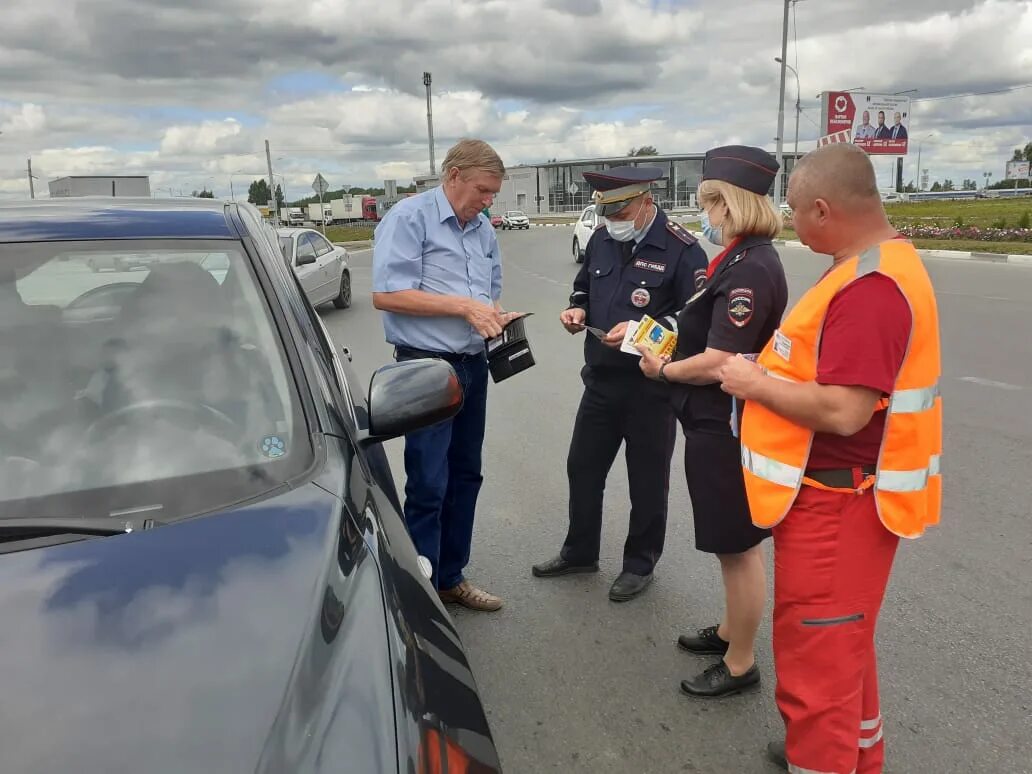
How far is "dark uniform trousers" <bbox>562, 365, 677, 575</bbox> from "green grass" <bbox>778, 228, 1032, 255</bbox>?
18.0 m

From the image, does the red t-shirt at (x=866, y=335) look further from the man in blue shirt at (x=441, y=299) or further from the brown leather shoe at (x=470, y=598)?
the brown leather shoe at (x=470, y=598)

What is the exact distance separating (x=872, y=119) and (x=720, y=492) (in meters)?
48.4

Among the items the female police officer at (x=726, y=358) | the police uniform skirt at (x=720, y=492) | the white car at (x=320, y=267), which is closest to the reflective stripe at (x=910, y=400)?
the female police officer at (x=726, y=358)

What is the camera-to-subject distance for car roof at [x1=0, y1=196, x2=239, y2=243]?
2191 millimetres

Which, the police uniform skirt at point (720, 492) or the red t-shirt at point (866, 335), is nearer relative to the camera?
the red t-shirt at point (866, 335)

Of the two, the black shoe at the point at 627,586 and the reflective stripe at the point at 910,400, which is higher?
the reflective stripe at the point at 910,400

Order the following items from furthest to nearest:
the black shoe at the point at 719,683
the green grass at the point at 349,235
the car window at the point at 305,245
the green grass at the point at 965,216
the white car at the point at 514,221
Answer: the white car at the point at 514,221
the green grass at the point at 349,235
the green grass at the point at 965,216
the car window at the point at 305,245
the black shoe at the point at 719,683

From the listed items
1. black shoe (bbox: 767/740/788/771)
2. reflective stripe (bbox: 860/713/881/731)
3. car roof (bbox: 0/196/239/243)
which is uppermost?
car roof (bbox: 0/196/239/243)

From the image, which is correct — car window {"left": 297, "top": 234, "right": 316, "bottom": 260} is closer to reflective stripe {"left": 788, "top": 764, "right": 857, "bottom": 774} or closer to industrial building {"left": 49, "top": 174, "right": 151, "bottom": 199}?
industrial building {"left": 49, "top": 174, "right": 151, "bottom": 199}

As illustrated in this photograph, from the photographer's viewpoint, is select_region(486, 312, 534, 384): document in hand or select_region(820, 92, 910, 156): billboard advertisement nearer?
select_region(486, 312, 534, 384): document in hand

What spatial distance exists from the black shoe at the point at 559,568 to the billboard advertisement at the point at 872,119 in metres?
44.0

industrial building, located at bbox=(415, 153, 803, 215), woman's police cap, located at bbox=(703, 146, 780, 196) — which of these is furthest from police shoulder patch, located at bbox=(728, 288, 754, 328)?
industrial building, located at bbox=(415, 153, 803, 215)

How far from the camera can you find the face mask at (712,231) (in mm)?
2797

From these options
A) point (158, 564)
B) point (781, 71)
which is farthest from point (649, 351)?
point (781, 71)
